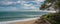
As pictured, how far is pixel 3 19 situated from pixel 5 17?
0.40ft

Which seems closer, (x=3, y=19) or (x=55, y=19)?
(x=55, y=19)

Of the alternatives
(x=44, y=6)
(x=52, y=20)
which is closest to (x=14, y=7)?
(x=44, y=6)

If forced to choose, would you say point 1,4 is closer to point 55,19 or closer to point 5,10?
point 5,10

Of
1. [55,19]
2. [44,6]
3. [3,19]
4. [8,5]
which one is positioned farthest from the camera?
[3,19]

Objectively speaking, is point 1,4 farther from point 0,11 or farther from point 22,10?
point 22,10

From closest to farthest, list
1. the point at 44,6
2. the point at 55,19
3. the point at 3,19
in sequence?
the point at 55,19 → the point at 44,6 → the point at 3,19

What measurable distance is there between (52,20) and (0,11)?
8.76 feet

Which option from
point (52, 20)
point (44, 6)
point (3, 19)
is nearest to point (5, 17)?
point (3, 19)

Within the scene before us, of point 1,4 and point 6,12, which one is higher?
point 1,4

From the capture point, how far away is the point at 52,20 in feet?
10.0

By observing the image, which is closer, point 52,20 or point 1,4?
point 52,20

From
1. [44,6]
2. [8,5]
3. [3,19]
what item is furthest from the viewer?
[3,19]

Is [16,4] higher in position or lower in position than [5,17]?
higher

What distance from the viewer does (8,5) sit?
4770 mm
